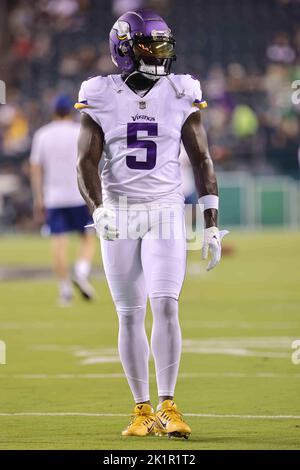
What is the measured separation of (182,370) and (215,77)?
18.3 metres

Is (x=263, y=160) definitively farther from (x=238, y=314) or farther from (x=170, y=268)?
(x=170, y=268)

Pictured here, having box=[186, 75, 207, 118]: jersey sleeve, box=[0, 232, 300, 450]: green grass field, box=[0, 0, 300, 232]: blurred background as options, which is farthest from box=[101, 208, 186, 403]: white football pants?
box=[0, 0, 300, 232]: blurred background

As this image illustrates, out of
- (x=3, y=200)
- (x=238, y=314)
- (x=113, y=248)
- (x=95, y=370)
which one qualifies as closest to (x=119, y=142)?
(x=113, y=248)

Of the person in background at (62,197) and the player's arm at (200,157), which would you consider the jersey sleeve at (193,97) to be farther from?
the person in background at (62,197)

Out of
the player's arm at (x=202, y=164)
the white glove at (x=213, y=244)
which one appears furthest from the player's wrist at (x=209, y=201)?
the white glove at (x=213, y=244)

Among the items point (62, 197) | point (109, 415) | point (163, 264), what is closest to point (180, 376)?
point (109, 415)

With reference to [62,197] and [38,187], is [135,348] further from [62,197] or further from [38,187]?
[38,187]

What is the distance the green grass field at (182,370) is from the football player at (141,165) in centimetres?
47

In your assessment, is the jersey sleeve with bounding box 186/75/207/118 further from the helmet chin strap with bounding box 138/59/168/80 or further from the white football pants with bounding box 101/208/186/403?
the white football pants with bounding box 101/208/186/403

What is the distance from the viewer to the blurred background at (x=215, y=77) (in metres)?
26.6

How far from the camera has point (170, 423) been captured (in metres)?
6.43

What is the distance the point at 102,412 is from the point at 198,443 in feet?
4.04

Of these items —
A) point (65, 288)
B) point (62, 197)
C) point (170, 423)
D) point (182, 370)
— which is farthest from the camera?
point (62, 197)

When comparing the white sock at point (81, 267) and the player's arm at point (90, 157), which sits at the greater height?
the white sock at point (81, 267)
